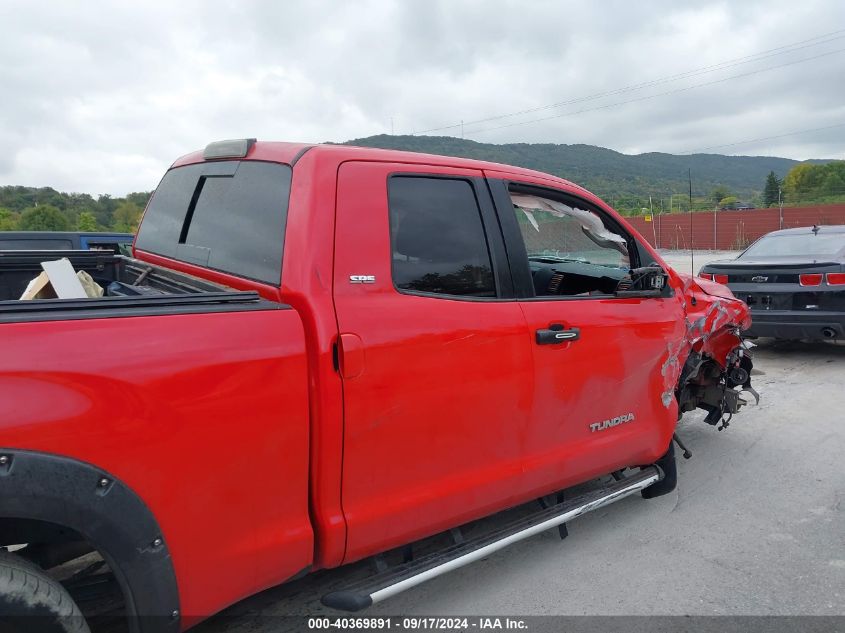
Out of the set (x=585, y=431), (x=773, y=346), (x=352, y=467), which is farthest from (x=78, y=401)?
(x=773, y=346)

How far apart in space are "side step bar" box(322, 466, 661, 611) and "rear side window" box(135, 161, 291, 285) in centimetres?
120

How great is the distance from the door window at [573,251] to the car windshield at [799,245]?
523cm

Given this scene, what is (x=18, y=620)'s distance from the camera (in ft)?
5.37

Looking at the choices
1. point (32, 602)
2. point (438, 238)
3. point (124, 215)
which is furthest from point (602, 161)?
point (32, 602)

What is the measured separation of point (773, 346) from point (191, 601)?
8.63 metres

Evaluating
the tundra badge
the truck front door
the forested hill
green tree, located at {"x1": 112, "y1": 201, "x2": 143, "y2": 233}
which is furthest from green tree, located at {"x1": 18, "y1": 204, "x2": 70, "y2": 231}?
the forested hill

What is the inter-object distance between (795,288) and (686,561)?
5200mm

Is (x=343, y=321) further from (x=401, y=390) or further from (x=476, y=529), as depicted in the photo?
(x=476, y=529)

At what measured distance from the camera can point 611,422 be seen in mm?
3264

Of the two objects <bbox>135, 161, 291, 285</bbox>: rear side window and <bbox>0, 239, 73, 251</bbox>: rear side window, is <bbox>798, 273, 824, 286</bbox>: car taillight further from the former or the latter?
<bbox>0, 239, 73, 251</bbox>: rear side window

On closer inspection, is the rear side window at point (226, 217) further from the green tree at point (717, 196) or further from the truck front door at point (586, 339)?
the green tree at point (717, 196)

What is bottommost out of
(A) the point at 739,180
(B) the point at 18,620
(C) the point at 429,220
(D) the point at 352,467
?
(B) the point at 18,620

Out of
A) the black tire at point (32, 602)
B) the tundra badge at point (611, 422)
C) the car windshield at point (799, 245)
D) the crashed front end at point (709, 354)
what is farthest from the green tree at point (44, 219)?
the black tire at point (32, 602)

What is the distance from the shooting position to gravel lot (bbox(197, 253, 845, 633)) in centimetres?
282
